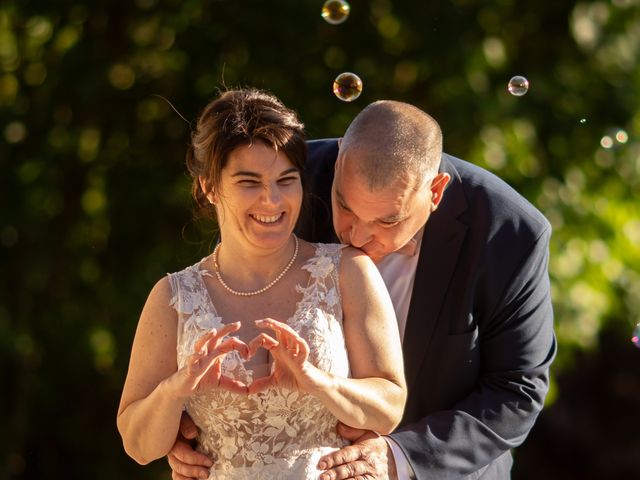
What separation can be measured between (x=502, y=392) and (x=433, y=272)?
43 centimetres

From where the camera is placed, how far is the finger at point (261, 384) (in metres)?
2.98

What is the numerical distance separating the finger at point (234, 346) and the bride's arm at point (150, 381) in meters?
0.28

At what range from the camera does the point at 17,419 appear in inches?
289

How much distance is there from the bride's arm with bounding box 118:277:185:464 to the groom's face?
0.59m

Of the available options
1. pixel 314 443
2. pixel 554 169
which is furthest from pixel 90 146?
pixel 314 443

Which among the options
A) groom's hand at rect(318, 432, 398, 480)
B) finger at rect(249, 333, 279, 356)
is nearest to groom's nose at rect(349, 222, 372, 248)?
groom's hand at rect(318, 432, 398, 480)

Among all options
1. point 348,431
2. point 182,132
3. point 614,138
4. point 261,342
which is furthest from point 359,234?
point 182,132

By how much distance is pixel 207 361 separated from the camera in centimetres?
285

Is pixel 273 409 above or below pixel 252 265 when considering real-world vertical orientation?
below

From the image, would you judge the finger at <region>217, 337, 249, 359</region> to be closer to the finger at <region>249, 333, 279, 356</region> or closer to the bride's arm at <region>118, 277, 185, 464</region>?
the finger at <region>249, 333, 279, 356</region>

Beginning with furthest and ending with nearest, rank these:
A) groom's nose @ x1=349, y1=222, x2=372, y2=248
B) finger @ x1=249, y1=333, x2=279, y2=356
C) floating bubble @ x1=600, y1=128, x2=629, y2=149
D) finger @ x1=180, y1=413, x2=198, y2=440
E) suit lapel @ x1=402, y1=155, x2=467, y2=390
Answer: floating bubble @ x1=600, y1=128, x2=629, y2=149
suit lapel @ x1=402, y1=155, x2=467, y2=390
groom's nose @ x1=349, y1=222, x2=372, y2=248
finger @ x1=180, y1=413, x2=198, y2=440
finger @ x1=249, y1=333, x2=279, y2=356

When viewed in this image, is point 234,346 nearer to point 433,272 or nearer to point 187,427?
point 187,427

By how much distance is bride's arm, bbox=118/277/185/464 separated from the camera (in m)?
3.08

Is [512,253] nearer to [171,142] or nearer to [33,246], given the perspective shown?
[171,142]
